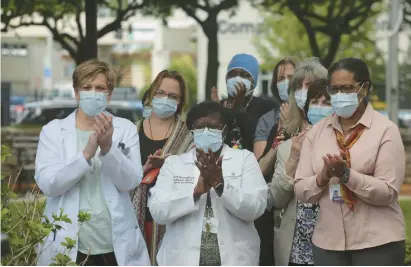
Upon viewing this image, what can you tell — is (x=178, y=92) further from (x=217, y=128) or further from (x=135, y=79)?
(x=135, y=79)

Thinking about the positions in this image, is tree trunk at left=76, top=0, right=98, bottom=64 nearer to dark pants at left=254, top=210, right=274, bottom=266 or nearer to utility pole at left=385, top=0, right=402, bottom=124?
utility pole at left=385, top=0, right=402, bottom=124

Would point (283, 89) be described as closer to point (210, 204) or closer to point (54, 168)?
point (210, 204)

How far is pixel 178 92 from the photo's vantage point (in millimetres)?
6980

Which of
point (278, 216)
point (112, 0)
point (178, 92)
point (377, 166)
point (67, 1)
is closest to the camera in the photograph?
point (377, 166)

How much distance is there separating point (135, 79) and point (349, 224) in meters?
92.3

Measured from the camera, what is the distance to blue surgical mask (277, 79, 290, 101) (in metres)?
7.64

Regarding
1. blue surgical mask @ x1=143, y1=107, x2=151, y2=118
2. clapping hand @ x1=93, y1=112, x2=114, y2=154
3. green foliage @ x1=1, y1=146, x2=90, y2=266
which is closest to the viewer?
green foliage @ x1=1, y1=146, x2=90, y2=266

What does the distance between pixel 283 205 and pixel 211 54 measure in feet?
47.8

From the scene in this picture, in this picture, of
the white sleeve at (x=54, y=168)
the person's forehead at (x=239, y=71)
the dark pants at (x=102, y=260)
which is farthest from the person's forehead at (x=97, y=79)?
the person's forehead at (x=239, y=71)

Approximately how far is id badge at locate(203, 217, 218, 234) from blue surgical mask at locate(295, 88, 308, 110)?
1.33 m

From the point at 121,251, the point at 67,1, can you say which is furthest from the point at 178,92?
the point at 67,1

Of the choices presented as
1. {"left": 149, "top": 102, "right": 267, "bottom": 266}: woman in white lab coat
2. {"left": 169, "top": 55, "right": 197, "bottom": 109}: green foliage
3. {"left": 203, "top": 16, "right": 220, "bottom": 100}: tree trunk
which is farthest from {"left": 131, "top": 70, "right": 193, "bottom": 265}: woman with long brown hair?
{"left": 169, "top": 55, "right": 197, "bottom": 109}: green foliage

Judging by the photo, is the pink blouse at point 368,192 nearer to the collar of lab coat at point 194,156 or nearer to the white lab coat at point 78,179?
the collar of lab coat at point 194,156

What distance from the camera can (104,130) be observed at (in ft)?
18.3
